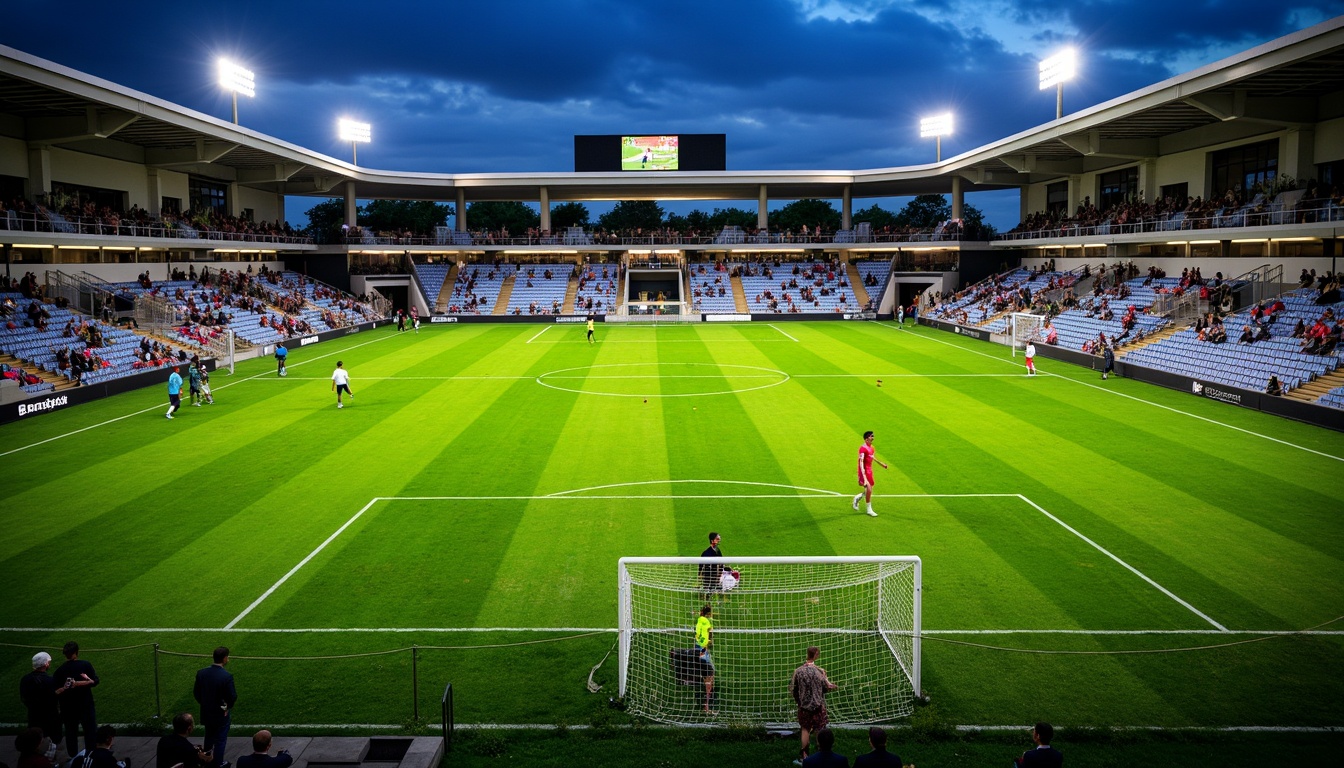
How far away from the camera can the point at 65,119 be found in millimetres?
37656

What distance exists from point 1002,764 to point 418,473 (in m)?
14.5

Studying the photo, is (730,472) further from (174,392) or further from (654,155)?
(654,155)

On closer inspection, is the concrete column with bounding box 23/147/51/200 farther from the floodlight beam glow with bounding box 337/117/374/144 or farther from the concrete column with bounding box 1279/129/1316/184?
the concrete column with bounding box 1279/129/1316/184

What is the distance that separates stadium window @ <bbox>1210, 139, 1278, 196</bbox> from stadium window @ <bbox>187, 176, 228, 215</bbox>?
55.0m

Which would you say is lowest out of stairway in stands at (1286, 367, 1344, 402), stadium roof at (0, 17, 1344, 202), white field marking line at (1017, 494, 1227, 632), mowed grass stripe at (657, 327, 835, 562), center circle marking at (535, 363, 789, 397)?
white field marking line at (1017, 494, 1227, 632)

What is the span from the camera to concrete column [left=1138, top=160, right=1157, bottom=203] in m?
48.3

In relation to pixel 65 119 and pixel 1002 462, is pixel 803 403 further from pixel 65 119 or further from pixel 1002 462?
pixel 65 119

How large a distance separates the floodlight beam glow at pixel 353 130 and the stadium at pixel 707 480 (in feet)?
31.9

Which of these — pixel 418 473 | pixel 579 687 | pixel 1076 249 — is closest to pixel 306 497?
pixel 418 473

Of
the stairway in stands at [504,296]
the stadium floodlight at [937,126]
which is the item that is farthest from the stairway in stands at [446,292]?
the stadium floodlight at [937,126]

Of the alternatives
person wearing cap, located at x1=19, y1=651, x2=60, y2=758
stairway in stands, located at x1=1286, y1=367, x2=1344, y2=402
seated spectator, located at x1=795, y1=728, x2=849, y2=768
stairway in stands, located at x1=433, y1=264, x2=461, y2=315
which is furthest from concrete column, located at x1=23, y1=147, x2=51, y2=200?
stairway in stands, located at x1=1286, y1=367, x2=1344, y2=402

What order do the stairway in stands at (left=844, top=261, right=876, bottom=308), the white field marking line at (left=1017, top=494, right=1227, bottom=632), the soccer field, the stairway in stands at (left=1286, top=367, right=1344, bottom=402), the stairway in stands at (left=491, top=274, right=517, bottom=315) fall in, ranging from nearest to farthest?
1. the soccer field
2. the white field marking line at (left=1017, top=494, right=1227, bottom=632)
3. the stairway in stands at (left=1286, top=367, right=1344, bottom=402)
4. the stairway in stands at (left=491, top=274, right=517, bottom=315)
5. the stairway in stands at (left=844, top=261, right=876, bottom=308)

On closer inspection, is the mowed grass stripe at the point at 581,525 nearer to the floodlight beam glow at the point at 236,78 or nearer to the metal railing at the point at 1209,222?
the metal railing at the point at 1209,222

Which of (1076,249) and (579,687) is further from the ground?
(1076,249)
